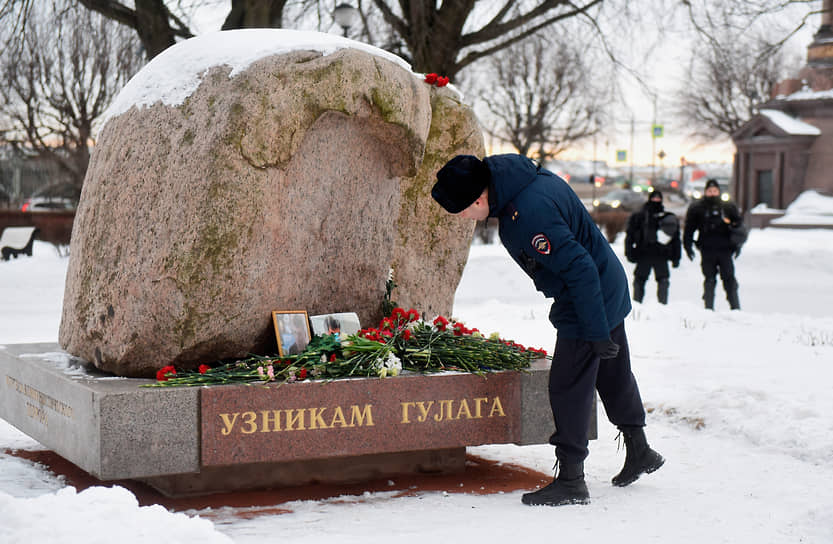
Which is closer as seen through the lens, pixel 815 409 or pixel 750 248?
pixel 815 409

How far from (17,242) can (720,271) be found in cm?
1610

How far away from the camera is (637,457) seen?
491 cm

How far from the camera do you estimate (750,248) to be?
69.0 feet

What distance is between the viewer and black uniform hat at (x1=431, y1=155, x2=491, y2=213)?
449 centimetres

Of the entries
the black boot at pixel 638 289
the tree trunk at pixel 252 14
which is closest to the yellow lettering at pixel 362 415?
the black boot at pixel 638 289

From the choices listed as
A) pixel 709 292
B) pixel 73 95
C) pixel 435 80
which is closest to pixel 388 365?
pixel 435 80

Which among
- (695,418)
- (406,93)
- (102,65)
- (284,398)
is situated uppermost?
(102,65)

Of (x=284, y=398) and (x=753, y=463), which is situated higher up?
(x=284, y=398)

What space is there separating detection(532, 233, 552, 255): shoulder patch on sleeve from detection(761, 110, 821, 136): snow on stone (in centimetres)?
2850

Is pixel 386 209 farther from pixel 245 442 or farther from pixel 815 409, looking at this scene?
pixel 815 409

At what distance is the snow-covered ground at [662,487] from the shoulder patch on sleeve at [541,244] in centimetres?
118

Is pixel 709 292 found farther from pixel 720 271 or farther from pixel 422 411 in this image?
pixel 422 411

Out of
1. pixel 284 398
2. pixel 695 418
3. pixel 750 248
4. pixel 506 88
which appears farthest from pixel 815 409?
pixel 506 88

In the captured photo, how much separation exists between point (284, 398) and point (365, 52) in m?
1.88
